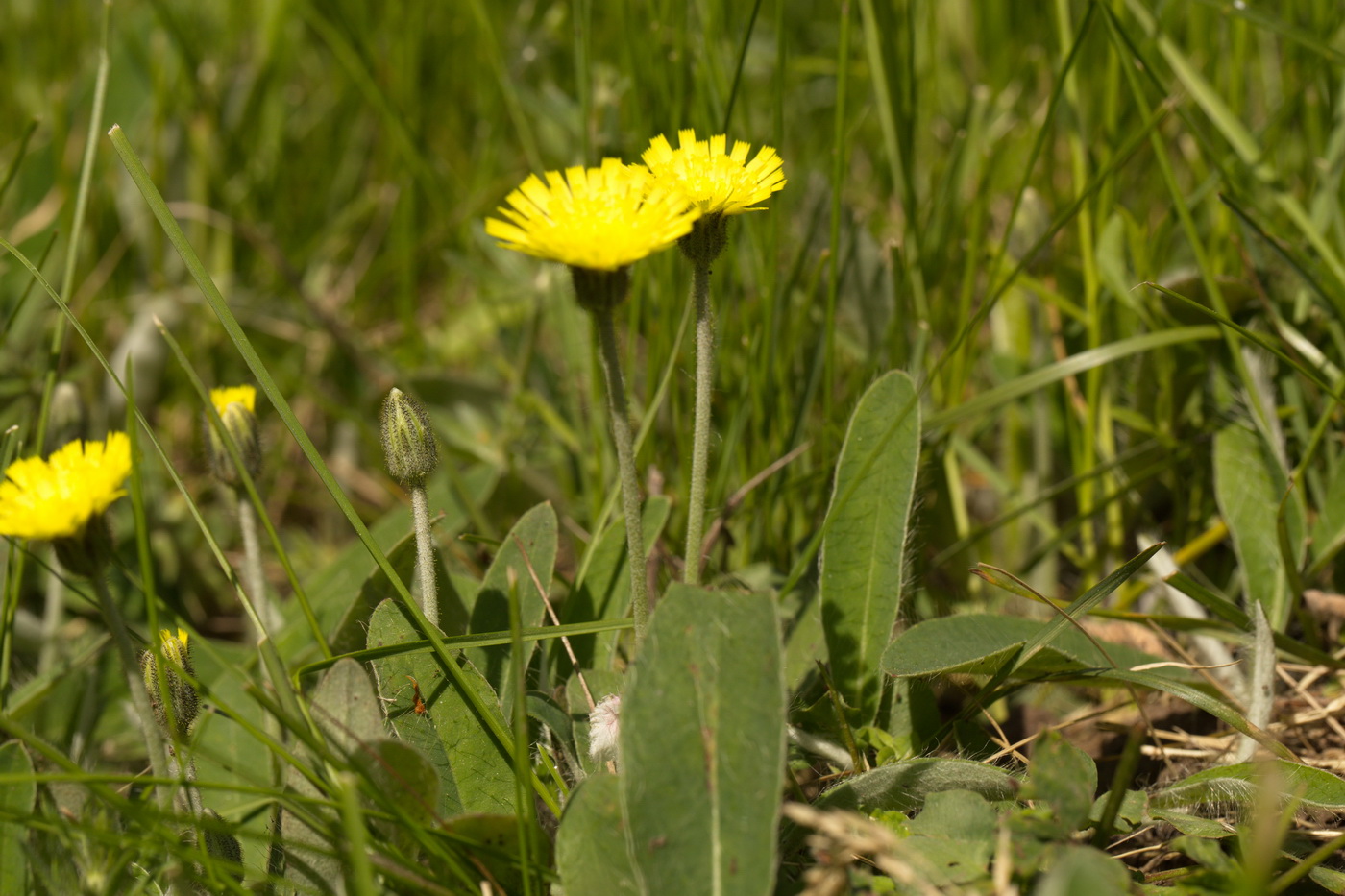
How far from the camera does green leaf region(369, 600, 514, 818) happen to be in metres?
1.15

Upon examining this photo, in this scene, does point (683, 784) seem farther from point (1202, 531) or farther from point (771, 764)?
point (1202, 531)

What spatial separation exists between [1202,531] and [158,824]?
1.69 metres

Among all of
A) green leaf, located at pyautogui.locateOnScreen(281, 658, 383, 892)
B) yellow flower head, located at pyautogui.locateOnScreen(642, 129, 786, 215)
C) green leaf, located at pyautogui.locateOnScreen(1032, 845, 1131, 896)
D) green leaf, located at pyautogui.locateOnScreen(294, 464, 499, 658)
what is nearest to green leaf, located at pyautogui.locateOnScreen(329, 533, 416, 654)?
green leaf, located at pyautogui.locateOnScreen(294, 464, 499, 658)

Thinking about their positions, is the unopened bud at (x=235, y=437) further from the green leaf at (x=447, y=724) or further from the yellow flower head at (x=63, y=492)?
the green leaf at (x=447, y=724)

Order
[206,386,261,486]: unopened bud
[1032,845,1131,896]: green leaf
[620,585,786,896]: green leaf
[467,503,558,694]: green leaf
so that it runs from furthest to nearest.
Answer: [206,386,261,486]: unopened bud
[467,503,558,694]: green leaf
[620,585,786,896]: green leaf
[1032,845,1131,896]: green leaf

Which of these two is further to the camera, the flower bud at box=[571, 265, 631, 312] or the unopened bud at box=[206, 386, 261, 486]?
the unopened bud at box=[206, 386, 261, 486]

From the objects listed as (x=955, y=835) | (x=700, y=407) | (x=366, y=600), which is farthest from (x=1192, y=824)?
(x=366, y=600)

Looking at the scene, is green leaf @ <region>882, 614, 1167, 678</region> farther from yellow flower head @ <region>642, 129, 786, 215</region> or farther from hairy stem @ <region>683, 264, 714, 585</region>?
yellow flower head @ <region>642, 129, 786, 215</region>

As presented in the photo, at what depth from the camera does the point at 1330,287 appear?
1637mm

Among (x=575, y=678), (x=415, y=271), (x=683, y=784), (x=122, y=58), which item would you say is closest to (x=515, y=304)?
(x=415, y=271)

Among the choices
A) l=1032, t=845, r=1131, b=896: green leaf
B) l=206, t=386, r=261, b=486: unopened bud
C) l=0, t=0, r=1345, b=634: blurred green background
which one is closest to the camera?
l=1032, t=845, r=1131, b=896: green leaf

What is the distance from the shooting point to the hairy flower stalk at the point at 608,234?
3.10 ft

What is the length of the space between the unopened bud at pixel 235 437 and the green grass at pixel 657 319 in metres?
0.06

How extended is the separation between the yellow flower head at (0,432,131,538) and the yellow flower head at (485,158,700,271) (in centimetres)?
49
